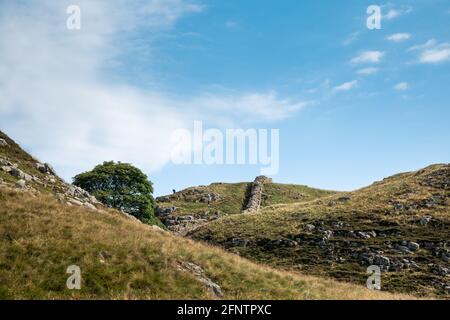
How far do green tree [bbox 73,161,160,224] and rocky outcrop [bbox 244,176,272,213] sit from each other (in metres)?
36.6

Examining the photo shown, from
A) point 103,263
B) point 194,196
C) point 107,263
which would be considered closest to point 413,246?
point 107,263

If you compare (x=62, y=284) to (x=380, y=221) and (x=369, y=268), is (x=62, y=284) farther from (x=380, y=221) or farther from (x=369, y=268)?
(x=380, y=221)

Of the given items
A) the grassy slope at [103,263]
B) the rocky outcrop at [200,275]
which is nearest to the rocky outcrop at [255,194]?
the grassy slope at [103,263]

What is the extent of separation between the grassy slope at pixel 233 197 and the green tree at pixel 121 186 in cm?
3682

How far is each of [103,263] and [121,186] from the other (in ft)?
143

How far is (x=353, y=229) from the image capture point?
191ft

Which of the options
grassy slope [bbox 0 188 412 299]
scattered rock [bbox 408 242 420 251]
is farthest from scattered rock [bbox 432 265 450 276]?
grassy slope [bbox 0 188 412 299]

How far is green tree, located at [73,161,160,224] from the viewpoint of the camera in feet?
201

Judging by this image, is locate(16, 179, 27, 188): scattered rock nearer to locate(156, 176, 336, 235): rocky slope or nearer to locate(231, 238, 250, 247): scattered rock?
locate(231, 238, 250, 247): scattered rock

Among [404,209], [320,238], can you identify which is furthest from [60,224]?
[404,209]

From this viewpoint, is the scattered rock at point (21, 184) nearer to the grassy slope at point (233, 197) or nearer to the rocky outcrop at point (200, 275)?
the rocky outcrop at point (200, 275)

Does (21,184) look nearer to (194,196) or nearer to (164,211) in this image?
(164,211)

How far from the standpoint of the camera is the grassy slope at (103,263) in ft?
60.3
